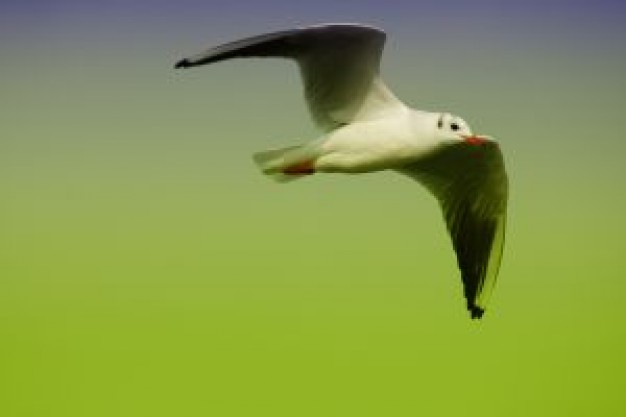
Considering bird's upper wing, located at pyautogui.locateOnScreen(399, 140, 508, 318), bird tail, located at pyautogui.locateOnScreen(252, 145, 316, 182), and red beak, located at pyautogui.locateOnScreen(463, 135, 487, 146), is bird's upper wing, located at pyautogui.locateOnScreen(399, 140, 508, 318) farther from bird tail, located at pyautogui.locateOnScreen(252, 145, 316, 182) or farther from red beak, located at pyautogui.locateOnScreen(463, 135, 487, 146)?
bird tail, located at pyautogui.locateOnScreen(252, 145, 316, 182)

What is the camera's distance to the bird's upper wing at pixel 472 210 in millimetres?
2223

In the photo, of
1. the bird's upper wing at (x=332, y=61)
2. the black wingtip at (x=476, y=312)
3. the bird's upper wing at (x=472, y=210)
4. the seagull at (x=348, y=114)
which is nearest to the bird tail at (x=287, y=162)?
the seagull at (x=348, y=114)

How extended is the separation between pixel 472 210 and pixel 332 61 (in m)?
0.55

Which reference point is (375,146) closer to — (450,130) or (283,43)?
(450,130)

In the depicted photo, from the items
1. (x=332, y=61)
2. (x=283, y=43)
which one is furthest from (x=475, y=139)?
(x=283, y=43)

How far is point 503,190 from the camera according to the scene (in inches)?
87.7

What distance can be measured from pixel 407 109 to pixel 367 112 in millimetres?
81

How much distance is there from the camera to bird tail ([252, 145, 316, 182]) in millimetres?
1920

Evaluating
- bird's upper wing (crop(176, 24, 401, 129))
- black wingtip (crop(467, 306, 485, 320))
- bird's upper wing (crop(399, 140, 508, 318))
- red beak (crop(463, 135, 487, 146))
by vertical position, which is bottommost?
black wingtip (crop(467, 306, 485, 320))

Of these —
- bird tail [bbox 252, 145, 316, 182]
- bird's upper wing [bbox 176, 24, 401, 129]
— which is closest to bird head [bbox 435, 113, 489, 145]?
bird's upper wing [bbox 176, 24, 401, 129]

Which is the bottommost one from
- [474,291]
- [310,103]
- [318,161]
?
[474,291]

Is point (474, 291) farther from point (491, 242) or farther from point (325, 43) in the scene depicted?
point (325, 43)

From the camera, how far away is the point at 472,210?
227 centimetres

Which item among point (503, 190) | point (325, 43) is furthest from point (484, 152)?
point (325, 43)
